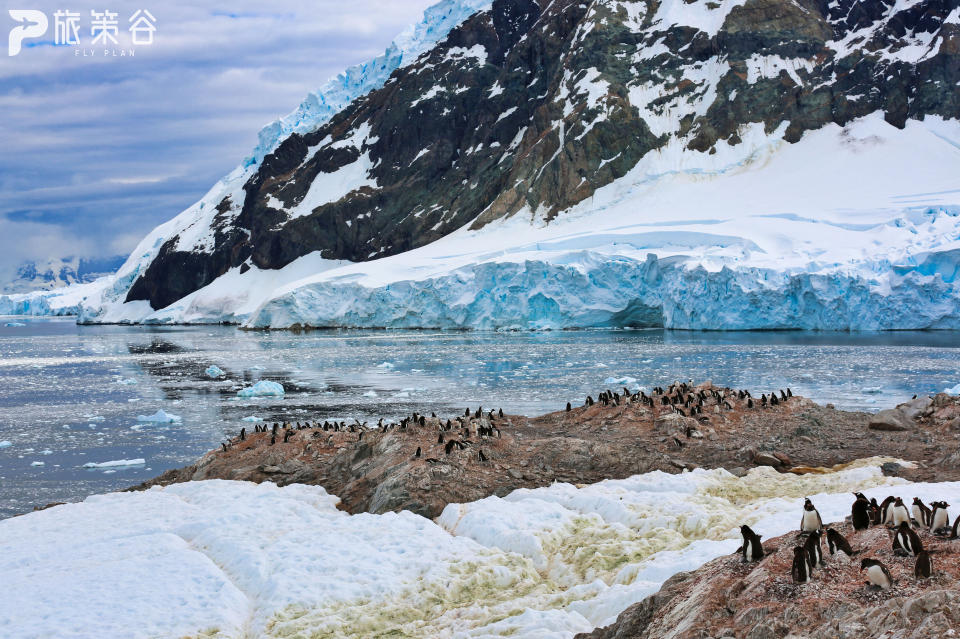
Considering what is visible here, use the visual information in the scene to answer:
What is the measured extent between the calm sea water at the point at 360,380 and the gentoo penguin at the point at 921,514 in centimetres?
1459

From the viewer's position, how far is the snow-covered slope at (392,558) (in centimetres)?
815

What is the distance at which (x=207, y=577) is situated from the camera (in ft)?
29.8

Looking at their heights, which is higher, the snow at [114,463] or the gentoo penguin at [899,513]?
the gentoo penguin at [899,513]

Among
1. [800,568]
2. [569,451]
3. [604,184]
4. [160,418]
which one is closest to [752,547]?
[800,568]

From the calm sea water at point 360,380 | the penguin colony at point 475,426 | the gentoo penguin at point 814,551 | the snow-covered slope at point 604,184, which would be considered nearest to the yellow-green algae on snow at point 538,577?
the gentoo penguin at point 814,551

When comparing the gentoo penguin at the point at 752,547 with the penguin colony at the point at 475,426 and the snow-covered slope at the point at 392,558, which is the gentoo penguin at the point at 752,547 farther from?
the penguin colony at the point at 475,426

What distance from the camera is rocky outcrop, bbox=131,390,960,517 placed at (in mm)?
12383

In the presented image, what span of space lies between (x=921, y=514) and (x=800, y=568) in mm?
1635

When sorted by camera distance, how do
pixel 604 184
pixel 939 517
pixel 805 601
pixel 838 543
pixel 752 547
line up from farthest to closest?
pixel 604 184
pixel 752 547
pixel 939 517
pixel 838 543
pixel 805 601

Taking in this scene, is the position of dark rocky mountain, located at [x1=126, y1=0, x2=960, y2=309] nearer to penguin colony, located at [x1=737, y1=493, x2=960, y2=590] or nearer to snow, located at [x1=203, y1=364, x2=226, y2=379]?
snow, located at [x1=203, y1=364, x2=226, y2=379]

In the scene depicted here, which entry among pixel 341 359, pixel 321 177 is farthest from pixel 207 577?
pixel 321 177

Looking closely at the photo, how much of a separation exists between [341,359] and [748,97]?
6164 centimetres

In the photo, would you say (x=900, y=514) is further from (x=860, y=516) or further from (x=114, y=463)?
(x=114, y=463)

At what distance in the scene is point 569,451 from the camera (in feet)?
45.4
